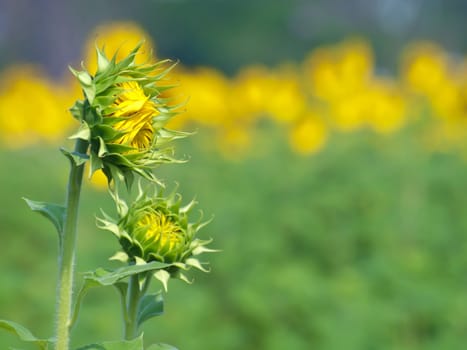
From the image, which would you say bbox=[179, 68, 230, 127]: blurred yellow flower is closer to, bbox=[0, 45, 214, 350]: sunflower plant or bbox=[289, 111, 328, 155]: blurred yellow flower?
bbox=[289, 111, 328, 155]: blurred yellow flower

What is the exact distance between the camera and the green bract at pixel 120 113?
3.97ft

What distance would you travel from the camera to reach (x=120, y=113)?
1.21 metres

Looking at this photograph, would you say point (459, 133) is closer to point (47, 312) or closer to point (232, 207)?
point (232, 207)

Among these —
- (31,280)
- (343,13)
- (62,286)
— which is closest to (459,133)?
(31,280)

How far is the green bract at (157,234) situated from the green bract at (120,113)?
12cm

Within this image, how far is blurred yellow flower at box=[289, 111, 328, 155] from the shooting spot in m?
6.17

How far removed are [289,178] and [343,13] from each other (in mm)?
19529

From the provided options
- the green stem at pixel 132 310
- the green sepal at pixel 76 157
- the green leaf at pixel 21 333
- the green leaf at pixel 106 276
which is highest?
the green sepal at pixel 76 157

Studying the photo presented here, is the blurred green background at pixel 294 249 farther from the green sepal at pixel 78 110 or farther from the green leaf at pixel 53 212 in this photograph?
the green sepal at pixel 78 110

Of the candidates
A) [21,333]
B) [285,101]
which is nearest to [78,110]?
[21,333]

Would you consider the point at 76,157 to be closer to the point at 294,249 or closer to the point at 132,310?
the point at 132,310

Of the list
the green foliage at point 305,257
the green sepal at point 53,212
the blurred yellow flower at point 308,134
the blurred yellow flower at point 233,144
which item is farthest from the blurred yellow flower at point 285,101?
the green sepal at point 53,212

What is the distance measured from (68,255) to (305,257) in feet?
12.3

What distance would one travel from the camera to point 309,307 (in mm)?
4023
